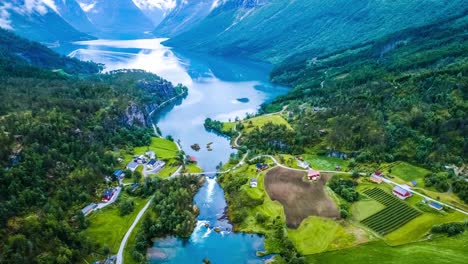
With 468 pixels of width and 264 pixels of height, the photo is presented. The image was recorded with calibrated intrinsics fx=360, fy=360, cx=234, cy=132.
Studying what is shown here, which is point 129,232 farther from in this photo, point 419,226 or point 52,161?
point 419,226

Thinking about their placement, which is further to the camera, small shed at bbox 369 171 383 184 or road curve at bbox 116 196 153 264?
small shed at bbox 369 171 383 184

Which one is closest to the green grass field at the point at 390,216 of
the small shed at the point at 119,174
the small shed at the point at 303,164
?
the small shed at the point at 303,164

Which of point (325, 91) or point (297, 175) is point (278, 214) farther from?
point (325, 91)

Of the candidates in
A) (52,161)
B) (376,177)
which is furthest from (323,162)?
(52,161)

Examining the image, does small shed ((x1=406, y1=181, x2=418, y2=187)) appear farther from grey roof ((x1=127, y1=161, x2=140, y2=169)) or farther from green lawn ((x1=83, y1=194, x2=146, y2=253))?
grey roof ((x1=127, y1=161, x2=140, y2=169))

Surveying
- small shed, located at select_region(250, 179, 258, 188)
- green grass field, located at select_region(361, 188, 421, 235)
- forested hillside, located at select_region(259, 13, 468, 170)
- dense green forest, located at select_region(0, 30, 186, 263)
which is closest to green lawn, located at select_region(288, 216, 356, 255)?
green grass field, located at select_region(361, 188, 421, 235)

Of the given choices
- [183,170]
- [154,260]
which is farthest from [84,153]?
[154,260]
